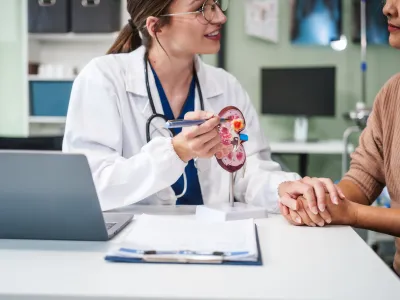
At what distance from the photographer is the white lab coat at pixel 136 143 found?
1.21 meters

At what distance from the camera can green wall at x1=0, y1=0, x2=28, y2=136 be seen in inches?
169

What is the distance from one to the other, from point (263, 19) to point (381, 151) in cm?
299

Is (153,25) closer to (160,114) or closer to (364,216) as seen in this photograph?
(160,114)

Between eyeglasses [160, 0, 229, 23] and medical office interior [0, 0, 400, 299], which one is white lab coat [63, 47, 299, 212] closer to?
eyeglasses [160, 0, 229, 23]

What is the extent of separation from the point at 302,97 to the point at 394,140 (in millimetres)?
2688

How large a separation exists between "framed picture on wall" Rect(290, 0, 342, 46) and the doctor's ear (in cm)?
280

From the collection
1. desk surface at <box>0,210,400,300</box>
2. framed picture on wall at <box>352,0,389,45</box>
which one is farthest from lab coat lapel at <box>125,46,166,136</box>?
framed picture on wall at <box>352,0,389,45</box>

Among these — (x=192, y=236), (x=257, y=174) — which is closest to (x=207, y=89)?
(x=257, y=174)

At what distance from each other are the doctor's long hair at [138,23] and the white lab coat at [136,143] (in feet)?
0.30

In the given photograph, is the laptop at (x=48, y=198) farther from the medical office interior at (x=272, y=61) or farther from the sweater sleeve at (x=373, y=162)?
the medical office interior at (x=272, y=61)

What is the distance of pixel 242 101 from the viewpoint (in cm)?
166

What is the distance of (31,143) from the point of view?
1.65 meters

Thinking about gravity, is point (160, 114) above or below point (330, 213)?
above

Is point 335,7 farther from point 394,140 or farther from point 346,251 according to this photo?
point 346,251
